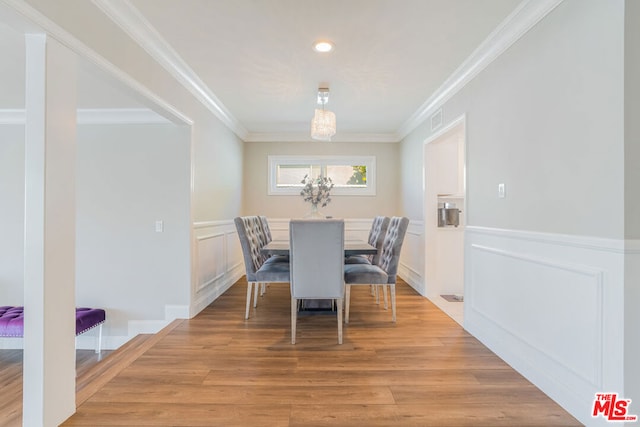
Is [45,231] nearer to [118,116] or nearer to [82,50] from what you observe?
[82,50]

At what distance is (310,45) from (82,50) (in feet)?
5.11

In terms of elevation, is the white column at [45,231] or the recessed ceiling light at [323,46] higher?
the recessed ceiling light at [323,46]

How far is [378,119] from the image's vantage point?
15.7 feet

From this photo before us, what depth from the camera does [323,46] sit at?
262cm

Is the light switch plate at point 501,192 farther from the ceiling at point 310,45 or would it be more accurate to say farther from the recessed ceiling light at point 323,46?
the recessed ceiling light at point 323,46

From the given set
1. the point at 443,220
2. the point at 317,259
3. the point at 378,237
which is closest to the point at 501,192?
the point at 317,259

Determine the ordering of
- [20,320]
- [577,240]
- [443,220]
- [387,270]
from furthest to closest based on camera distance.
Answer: [443,220] → [387,270] → [20,320] → [577,240]

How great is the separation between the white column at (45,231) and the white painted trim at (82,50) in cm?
6

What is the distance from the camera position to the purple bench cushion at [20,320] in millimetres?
3191

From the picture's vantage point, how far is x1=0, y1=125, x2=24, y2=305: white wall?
375 cm

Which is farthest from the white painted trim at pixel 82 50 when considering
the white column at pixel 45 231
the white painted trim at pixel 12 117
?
the white painted trim at pixel 12 117

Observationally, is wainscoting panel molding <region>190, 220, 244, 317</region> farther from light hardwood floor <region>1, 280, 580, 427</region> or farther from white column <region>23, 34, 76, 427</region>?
white column <region>23, 34, 76, 427</region>

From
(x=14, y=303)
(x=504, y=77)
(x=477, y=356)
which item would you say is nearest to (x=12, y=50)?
(x=14, y=303)

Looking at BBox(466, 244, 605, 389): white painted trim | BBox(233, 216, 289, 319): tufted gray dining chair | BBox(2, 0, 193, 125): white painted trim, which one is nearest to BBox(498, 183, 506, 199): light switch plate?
BBox(466, 244, 605, 389): white painted trim
